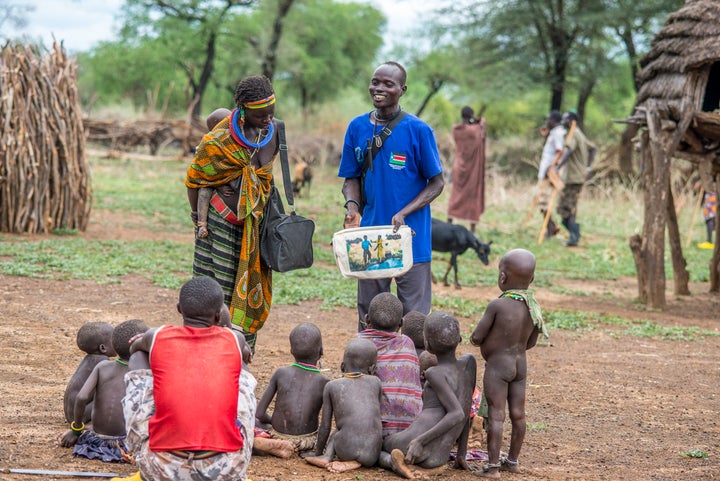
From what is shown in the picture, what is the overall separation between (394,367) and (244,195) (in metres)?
1.29

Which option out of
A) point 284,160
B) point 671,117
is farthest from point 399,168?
point 671,117

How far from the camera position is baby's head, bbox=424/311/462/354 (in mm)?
A: 3980

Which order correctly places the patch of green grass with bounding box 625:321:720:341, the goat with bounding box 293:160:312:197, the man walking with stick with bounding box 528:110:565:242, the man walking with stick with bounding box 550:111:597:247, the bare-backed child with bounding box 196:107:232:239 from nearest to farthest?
the bare-backed child with bounding box 196:107:232:239 < the patch of green grass with bounding box 625:321:720:341 < the man walking with stick with bounding box 528:110:565:242 < the man walking with stick with bounding box 550:111:597:247 < the goat with bounding box 293:160:312:197

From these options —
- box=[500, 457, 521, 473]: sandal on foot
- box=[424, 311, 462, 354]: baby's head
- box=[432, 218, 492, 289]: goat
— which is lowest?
box=[500, 457, 521, 473]: sandal on foot

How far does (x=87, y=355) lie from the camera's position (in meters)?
4.25

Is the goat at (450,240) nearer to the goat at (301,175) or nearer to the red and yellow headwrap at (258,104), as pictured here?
the red and yellow headwrap at (258,104)

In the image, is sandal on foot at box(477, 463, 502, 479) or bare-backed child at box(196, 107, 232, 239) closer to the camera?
sandal on foot at box(477, 463, 502, 479)

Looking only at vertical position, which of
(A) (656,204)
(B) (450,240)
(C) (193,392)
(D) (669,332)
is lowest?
(D) (669,332)

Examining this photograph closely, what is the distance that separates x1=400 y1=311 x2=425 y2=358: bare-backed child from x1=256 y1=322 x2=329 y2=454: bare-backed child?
63 centimetres

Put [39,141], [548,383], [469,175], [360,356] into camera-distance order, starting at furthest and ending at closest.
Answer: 1. [469,175]
2. [39,141]
3. [548,383]
4. [360,356]

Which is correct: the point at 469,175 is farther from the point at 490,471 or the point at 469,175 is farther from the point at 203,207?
the point at 490,471

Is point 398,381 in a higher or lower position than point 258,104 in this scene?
lower

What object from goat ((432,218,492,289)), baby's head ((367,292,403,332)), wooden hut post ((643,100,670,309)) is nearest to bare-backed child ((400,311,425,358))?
baby's head ((367,292,403,332))

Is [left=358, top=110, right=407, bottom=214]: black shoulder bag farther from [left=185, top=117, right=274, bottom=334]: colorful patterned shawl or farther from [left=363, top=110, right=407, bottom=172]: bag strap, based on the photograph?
[left=185, top=117, right=274, bottom=334]: colorful patterned shawl
